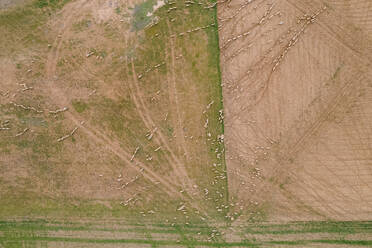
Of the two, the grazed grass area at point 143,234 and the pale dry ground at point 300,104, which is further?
the grazed grass area at point 143,234

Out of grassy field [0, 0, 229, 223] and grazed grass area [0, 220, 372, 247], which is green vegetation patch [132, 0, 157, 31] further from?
grazed grass area [0, 220, 372, 247]

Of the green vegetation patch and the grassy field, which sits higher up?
the green vegetation patch

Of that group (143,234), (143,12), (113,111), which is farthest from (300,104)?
(143,234)

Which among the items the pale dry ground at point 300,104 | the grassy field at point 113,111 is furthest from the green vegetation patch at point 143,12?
the pale dry ground at point 300,104

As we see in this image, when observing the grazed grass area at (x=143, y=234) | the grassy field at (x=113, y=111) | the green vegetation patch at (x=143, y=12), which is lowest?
the grazed grass area at (x=143, y=234)

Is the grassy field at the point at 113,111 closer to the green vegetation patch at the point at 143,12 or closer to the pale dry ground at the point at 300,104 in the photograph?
the green vegetation patch at the point at 143,12

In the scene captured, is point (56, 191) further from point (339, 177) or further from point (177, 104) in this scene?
point (339, 177)

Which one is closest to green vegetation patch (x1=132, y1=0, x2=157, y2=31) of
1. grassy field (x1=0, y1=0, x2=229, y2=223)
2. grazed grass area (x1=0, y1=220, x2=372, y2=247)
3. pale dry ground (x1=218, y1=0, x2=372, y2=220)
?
grassy field (x1=0, y1=0, x2=229, y2=223)

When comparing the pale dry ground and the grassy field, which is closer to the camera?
the pale dry ground

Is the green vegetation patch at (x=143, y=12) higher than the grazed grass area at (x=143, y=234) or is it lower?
higher
